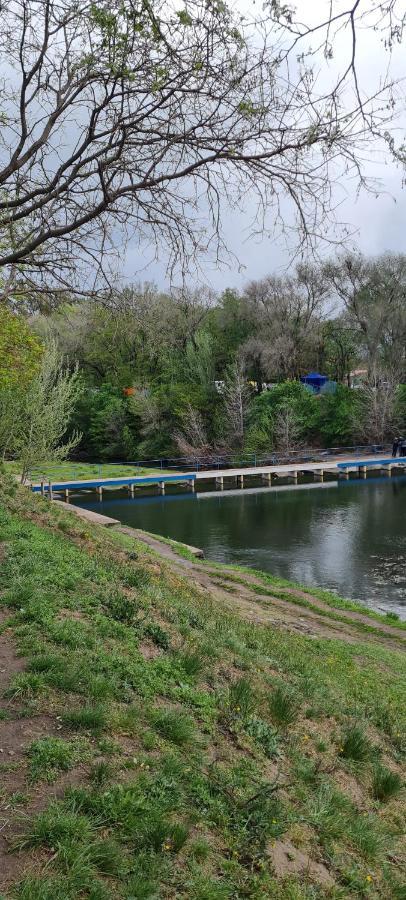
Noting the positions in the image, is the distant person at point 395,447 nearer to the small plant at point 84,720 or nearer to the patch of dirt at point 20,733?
the small plant at point 84,720

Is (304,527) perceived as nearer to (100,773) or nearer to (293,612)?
(293,612)

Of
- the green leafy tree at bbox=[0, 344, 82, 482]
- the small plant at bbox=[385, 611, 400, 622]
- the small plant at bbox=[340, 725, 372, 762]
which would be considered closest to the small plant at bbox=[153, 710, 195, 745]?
the small plant at bbox=[340, 725, 372, 762]

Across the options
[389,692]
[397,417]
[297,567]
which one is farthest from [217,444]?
[389,692]

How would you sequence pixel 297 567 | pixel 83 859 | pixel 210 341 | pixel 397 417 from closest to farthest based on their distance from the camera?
Result: pixel 83 859 < pixel 297 567 < pixel 397 417 < pixel 210 341

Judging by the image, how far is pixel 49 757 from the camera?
3871mm

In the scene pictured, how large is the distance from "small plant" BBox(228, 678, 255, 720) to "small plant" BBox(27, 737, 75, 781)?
175 centimetres

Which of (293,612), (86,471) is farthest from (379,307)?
(293,612)

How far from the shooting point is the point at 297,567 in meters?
21.2

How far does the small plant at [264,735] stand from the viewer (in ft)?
16.4

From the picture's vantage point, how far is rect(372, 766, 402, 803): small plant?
5.23m

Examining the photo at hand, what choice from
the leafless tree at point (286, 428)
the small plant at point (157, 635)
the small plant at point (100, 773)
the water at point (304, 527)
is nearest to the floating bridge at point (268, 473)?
the water at point (304, 527)

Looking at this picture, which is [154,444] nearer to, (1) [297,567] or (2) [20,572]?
(1) [297,567]

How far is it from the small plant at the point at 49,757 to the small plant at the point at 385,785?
9.11 ft

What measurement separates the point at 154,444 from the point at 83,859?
4801cm
